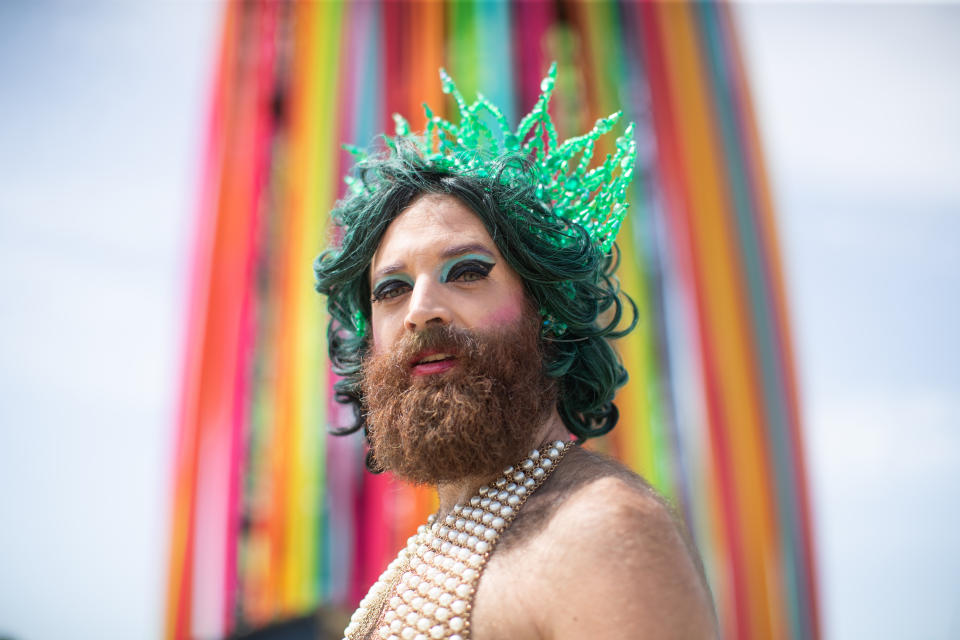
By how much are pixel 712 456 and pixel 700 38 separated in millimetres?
2300

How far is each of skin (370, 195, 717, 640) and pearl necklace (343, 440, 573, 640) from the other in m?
0.03

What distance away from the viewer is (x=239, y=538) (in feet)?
12.5

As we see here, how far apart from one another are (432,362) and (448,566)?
39 cm

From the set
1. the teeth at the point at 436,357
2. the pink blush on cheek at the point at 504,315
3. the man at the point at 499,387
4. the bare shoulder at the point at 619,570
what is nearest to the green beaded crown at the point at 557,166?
the man at the point at 499,387

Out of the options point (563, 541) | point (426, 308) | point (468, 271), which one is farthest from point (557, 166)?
point (563, 541)

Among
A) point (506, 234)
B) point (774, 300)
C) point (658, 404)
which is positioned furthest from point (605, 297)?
point (774, 300)

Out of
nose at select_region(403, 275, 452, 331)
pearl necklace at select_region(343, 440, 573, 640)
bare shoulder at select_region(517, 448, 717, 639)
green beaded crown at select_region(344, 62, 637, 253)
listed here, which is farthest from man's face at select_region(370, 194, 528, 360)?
bare shoulder at select_region(517, 448, 717, 639)

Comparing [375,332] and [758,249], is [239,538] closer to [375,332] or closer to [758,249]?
[375,332]

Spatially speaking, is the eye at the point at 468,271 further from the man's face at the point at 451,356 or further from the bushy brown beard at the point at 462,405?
the bushy brown beard at the point at 462,405

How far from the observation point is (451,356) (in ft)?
4.89

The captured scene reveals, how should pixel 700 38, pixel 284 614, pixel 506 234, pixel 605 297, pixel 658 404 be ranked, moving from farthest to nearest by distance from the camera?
pixel 700 38
pixel 658 404
pixel 284 614
pixel 605 297
pixel 506 234

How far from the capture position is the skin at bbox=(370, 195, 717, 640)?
110cm

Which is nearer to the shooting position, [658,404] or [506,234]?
[506,234]

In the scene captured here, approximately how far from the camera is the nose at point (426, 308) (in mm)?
1477
